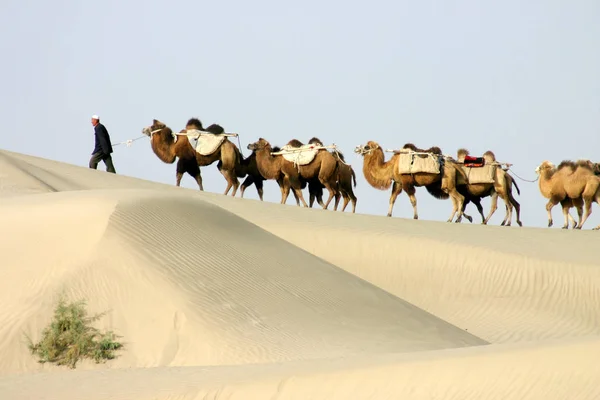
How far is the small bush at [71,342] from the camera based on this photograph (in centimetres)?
1505

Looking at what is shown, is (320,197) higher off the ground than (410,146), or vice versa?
(410,146)

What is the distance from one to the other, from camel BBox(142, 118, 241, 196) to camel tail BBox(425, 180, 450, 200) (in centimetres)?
488

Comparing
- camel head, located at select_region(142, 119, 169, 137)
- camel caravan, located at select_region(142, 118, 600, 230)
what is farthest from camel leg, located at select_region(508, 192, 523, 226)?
camel head, located at select_region(142, 119, 169, 137)

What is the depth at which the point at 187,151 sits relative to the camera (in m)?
29.3

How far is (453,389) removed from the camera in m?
9.96

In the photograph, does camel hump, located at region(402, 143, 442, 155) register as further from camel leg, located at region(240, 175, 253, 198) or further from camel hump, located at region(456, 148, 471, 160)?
camel leg, located at region(240, 175, 253, 198)

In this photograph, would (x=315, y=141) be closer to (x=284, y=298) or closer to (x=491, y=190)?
(x=491, y=190)

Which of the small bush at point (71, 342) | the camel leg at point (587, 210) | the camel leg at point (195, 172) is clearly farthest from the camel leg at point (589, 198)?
the small bush at point (71, 342)

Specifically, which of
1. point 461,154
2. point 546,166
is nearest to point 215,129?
point 461,154

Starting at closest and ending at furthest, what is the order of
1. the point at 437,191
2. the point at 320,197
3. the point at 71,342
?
the point at 71,342
the point at 437,191
the point at 320,197

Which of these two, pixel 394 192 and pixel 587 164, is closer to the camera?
pixel 394 192

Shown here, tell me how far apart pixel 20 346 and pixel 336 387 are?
6.01 m

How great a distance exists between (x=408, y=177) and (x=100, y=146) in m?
7.15

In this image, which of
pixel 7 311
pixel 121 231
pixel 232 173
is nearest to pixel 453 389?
pixel 7 311
